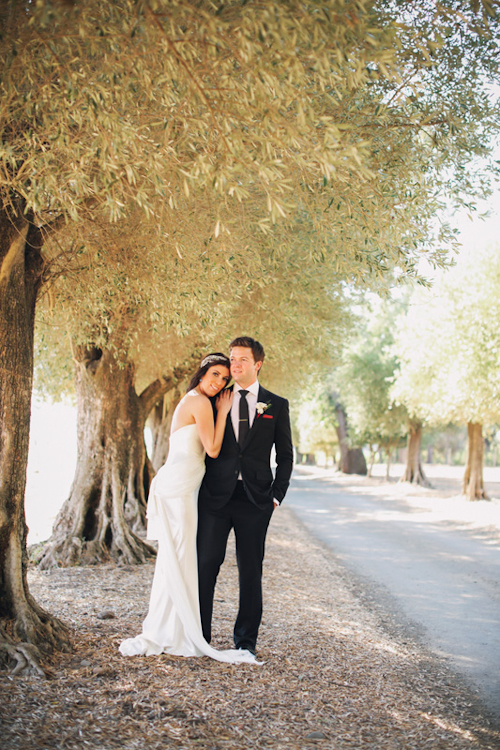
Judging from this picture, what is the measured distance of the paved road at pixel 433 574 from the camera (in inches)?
244

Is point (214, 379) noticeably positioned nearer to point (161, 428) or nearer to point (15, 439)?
point (15, 439)

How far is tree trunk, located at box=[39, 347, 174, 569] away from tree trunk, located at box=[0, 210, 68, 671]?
4768mm

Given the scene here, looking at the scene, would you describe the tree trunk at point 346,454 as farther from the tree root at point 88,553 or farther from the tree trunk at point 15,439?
the tree trunk at point 15,439

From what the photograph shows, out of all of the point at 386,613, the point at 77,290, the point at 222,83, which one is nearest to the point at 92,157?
the point at 222,83

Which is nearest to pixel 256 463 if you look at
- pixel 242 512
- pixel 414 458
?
pixel 242 512

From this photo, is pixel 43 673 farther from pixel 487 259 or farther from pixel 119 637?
pixel 487 259

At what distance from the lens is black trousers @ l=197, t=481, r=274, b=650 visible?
16.8 feet

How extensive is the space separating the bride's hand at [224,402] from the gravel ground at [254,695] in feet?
6.45

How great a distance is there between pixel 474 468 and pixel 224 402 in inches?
848

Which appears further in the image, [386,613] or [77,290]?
[386,613]

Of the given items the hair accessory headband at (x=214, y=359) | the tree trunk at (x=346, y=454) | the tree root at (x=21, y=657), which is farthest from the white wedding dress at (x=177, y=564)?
the tree trunk at (x=346, y=454)

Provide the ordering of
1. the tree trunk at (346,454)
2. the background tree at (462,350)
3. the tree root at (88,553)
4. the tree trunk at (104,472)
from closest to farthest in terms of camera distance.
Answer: the tree root at (88,553) → the tree trunk at (104,472) → the background tree at (462,350) → the tree trunk at (346,454)

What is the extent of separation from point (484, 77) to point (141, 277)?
401cm

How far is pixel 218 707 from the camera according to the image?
4051 mm
